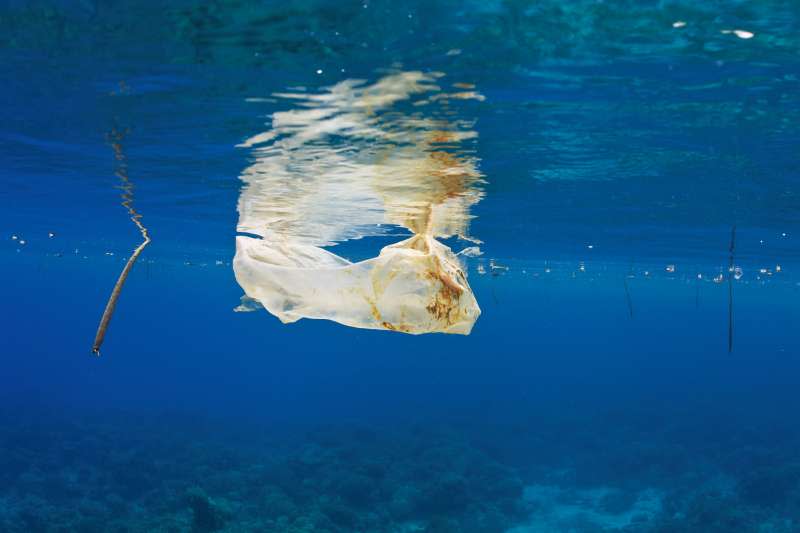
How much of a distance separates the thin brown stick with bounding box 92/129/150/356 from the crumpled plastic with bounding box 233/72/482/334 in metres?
1.54

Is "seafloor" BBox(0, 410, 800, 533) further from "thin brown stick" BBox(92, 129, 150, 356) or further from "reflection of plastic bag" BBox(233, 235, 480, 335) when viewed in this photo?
"reflection of plastic bag" BBox(233, 235, 480, 335)

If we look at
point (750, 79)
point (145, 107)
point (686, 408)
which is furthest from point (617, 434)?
point (145, 107)

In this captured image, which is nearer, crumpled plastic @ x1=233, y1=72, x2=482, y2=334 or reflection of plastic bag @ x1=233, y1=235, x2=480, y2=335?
reflection of plastic bag @ x1=233, y1=235, x2=480, y2=335

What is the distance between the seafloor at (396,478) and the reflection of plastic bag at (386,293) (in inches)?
582

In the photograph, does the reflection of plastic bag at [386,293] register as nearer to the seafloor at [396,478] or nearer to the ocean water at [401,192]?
the ocean water at [401,192]

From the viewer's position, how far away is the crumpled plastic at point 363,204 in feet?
21.0

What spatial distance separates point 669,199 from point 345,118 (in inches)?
423

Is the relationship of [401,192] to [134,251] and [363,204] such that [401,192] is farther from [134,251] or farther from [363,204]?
[134,251]

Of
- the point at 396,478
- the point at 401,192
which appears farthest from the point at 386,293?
the point at 396,478

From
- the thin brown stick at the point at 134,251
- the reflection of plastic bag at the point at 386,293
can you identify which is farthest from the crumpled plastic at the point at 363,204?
the thin brown stick at the point at 134,251

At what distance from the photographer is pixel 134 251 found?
47.7 ft

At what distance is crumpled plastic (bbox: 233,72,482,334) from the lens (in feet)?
21.0

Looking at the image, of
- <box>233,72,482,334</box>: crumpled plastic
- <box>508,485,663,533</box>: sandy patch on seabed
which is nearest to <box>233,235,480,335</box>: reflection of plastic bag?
<box>233,72,482,334</box>: crumpled plastic

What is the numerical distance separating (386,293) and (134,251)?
1061 centimetres
